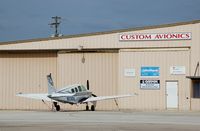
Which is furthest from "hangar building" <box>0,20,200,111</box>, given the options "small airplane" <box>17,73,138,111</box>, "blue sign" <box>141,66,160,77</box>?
"small airplane" <box>17,73,138,111</box>

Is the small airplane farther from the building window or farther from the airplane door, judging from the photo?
the building window

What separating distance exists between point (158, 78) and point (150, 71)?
84 cm

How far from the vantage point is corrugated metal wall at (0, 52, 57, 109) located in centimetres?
4312

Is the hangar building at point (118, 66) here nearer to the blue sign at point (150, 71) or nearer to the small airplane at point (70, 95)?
the blue sign at point (150, 71)

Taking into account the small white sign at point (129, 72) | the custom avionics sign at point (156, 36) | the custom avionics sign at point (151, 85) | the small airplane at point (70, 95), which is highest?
the custom avionics sign at point (156, 36)

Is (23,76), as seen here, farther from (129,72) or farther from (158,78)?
(158,78)

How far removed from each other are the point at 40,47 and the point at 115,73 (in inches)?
262

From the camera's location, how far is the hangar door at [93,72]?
1620 inches

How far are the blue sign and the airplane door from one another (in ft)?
4.47

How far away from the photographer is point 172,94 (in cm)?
3938

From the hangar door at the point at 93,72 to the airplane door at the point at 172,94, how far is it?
447 centimetres

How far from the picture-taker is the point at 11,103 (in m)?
43.5

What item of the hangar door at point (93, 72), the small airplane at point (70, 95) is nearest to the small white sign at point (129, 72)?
the hangar door at point (93, 72)

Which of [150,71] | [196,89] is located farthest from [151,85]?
[196,89]
